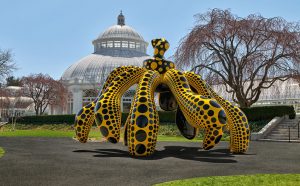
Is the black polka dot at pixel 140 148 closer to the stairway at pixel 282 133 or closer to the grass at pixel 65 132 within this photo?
the grass at pixel 65 132

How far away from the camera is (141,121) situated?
33.2 ft

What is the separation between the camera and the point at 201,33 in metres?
23.3

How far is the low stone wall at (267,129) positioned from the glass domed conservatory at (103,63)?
2804 cm

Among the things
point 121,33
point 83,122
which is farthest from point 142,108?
point 121,33

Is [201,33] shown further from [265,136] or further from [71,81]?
[71,81]

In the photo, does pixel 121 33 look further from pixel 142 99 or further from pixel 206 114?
pixel 206 114

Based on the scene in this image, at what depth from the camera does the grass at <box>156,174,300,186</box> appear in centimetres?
657

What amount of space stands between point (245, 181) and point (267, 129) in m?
15.8

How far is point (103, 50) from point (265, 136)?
44.7 metres

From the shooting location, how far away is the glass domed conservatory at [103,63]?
51094mm

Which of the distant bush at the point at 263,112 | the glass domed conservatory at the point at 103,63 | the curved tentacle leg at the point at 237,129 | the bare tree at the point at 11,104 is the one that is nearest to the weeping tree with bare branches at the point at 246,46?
the distant bush at the point at 263,112

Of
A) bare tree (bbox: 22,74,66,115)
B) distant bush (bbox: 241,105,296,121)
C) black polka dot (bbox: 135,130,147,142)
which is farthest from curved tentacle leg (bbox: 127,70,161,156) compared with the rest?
bare tree (bbox: 22,74,66,115)

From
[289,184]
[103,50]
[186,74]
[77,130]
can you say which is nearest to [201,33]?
[186,74]

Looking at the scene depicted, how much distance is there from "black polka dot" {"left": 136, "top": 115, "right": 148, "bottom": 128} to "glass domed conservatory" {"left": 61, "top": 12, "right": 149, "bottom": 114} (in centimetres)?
3943
